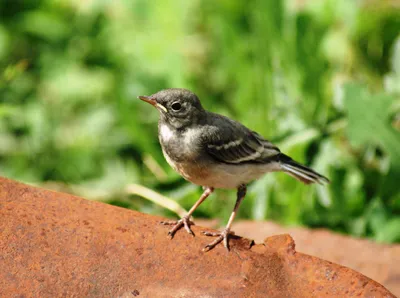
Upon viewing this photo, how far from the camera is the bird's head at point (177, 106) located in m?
3.95

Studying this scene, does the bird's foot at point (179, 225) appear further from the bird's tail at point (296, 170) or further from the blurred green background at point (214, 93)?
the blurred green background at point (214, 93)

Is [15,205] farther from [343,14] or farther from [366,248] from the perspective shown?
[343,14]

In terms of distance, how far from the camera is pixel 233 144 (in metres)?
4.20

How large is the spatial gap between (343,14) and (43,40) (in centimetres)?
363

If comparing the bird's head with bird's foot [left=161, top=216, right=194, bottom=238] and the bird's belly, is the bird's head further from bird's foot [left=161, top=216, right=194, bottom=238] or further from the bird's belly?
bird's foot [left=161, top=216, right=194, bottom=238]

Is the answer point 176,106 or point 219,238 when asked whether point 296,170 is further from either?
point 219,238

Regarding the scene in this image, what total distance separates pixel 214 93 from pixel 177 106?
4498mm

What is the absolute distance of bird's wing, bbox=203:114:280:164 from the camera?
4.04 meters

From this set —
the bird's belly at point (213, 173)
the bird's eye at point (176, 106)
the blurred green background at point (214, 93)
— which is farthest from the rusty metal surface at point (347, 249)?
the bird's eye at point (176, 106)

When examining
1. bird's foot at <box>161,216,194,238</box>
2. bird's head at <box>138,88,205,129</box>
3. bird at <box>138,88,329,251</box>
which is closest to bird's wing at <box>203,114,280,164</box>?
bird at <box>138,88,329,251</box>

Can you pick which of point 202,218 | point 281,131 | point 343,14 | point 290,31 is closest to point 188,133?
point 202,218

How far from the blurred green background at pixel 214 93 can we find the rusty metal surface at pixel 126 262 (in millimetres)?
2246

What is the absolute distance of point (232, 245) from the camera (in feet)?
10.7

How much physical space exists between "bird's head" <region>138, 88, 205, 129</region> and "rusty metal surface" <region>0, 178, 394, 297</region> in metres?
0.89
